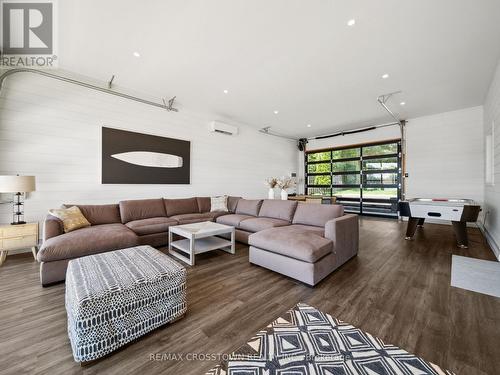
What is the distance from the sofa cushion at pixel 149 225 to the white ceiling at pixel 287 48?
8.62ft

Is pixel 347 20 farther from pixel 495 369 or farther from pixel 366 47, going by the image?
pixel 495 369

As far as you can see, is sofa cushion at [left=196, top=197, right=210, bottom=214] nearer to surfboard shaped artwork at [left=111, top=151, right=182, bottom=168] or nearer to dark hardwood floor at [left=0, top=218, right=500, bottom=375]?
surfboard shaped artwork at [left=111, top=151, right=182, bottom=168]

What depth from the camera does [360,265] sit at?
2848 mm

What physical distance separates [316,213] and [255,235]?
1.22 meters

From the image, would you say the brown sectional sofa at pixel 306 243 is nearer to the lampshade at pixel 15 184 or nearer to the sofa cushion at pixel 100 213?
the sofa cushion at pixel 100 213

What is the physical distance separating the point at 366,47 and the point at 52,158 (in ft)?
17.0

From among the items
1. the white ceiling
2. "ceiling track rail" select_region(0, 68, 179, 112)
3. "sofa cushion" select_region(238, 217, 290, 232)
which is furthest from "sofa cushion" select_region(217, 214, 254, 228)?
"ceiling track rail" select_region(0, 68, 179, 112)

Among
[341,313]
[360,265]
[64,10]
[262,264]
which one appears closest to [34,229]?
[64,10]

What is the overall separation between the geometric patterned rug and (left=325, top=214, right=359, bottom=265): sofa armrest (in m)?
1.09

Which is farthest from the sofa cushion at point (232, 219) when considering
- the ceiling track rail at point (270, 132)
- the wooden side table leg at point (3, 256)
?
the ceiling track rail at point (270, 132)

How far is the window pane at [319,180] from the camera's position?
8.07 m

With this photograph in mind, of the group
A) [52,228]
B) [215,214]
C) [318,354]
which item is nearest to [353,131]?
[215,214]

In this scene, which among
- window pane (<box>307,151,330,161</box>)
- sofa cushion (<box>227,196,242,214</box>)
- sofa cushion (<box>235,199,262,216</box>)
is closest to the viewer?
sofa cushion (<box>235,199,262,216</box>)

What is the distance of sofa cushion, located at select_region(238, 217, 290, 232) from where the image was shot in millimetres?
3544
